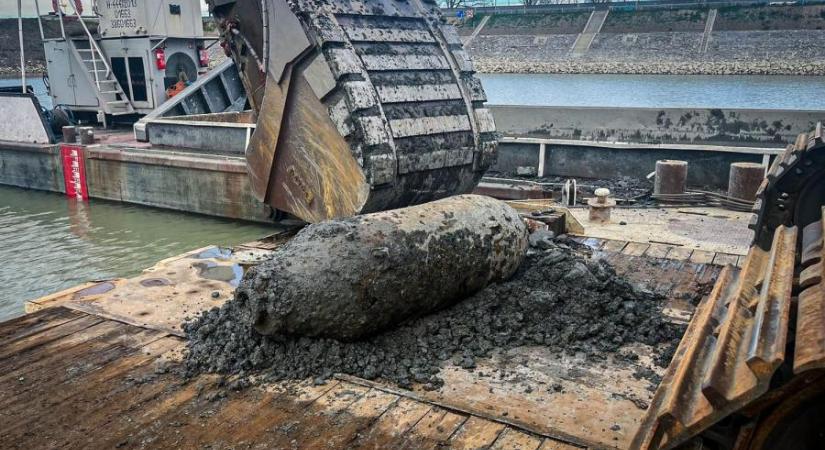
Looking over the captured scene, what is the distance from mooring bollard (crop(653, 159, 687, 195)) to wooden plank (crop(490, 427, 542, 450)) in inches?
252

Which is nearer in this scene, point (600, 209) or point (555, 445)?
point (555, 445)

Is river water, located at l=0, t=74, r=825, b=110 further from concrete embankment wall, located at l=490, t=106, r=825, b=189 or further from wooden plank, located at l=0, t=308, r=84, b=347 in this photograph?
wooden plank, located at l=0, t=308, r=84, b=347

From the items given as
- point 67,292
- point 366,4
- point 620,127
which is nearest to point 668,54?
point 620,127

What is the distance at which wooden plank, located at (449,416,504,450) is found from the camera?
3.12 metres

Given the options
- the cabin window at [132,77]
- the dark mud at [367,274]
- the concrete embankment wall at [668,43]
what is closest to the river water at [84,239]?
the cabin window at [132,77]

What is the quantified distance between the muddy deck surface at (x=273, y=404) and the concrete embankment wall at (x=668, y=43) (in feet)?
121

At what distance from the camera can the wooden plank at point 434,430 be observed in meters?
3.15

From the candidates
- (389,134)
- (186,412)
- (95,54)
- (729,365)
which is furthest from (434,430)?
(95,54)

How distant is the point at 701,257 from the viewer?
600cm

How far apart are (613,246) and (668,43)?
38.5 m

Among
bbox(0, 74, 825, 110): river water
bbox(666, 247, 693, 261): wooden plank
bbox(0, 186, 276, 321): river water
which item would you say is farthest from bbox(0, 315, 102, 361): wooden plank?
bbox(0, 74, 825, 110): river water

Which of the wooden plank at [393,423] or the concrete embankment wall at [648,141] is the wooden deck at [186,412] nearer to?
the wooden plank at [393,423]

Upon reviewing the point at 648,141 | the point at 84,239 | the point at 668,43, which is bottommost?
the point at 84,239

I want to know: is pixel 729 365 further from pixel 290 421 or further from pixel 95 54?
pixel 95 54
